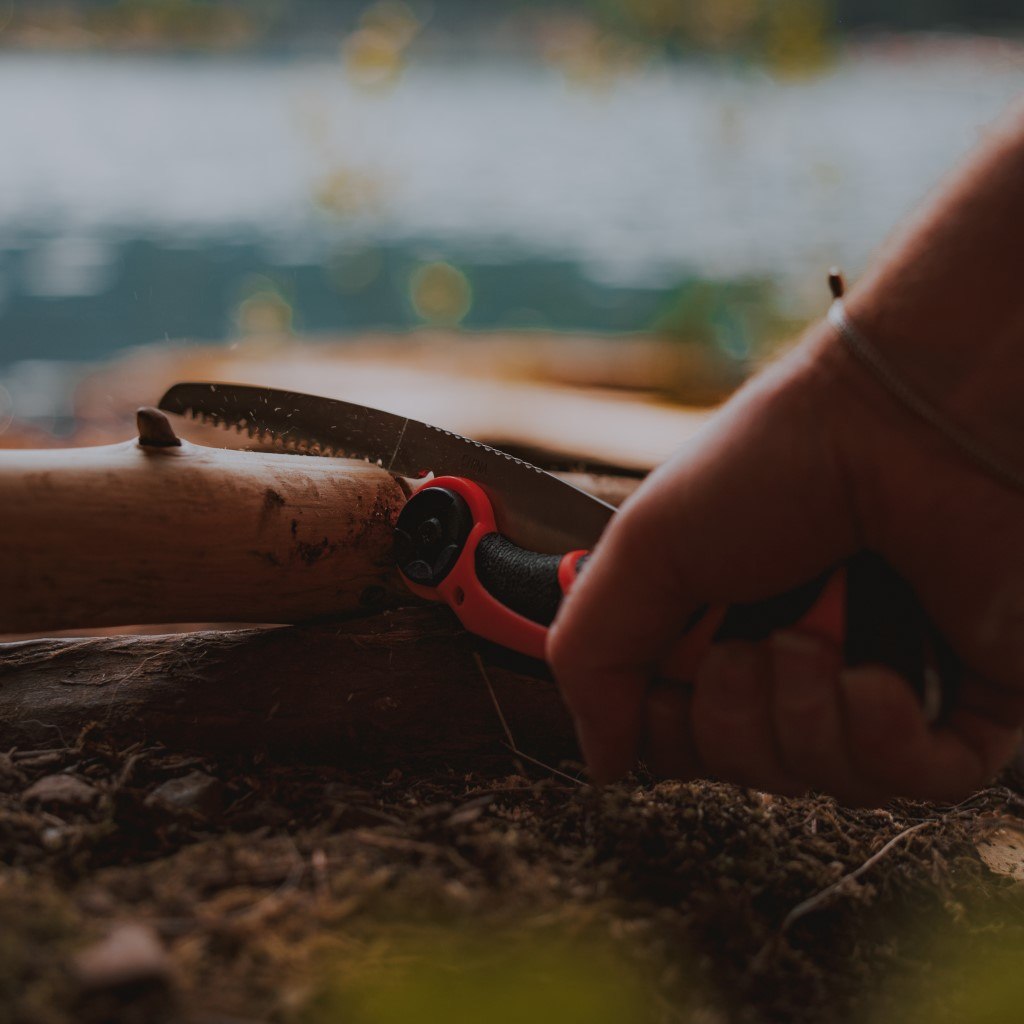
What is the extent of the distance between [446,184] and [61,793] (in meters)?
7.71

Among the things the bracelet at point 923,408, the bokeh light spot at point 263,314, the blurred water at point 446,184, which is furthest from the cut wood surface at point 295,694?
the bokeh light spot at point 263,314

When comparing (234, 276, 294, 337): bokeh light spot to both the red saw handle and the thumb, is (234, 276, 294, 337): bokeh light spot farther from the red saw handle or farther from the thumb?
the thumb

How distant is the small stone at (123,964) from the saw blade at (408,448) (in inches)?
33.4

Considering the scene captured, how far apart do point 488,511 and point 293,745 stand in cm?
48

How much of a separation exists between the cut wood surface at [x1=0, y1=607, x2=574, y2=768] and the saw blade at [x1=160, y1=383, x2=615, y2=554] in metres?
0.22

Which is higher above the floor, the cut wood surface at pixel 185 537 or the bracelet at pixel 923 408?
the bracelet at pixel 923 408

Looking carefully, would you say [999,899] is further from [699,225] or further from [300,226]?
[300,226]

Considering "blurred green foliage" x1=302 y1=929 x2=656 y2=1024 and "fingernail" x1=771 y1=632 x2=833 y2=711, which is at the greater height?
"fingernail" x1=771 y1=632 x2=833 y2=711

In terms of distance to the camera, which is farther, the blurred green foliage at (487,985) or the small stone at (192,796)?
the small stone at (192,796)

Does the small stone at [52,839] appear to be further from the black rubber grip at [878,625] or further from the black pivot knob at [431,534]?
the black rubber grip at [878,625]

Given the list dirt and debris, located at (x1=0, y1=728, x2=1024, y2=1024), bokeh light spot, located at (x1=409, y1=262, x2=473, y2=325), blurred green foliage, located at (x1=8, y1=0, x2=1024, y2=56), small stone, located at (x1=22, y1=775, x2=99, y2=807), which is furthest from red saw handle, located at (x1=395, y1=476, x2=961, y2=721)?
bokeh light spot, located at (x1=409, y1=262, x2=473, y2=325)

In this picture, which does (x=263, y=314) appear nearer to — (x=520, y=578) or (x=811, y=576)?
(x=520, y=578)

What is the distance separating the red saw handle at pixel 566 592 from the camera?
3.47 feet

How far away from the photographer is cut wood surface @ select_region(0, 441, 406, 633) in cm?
121
